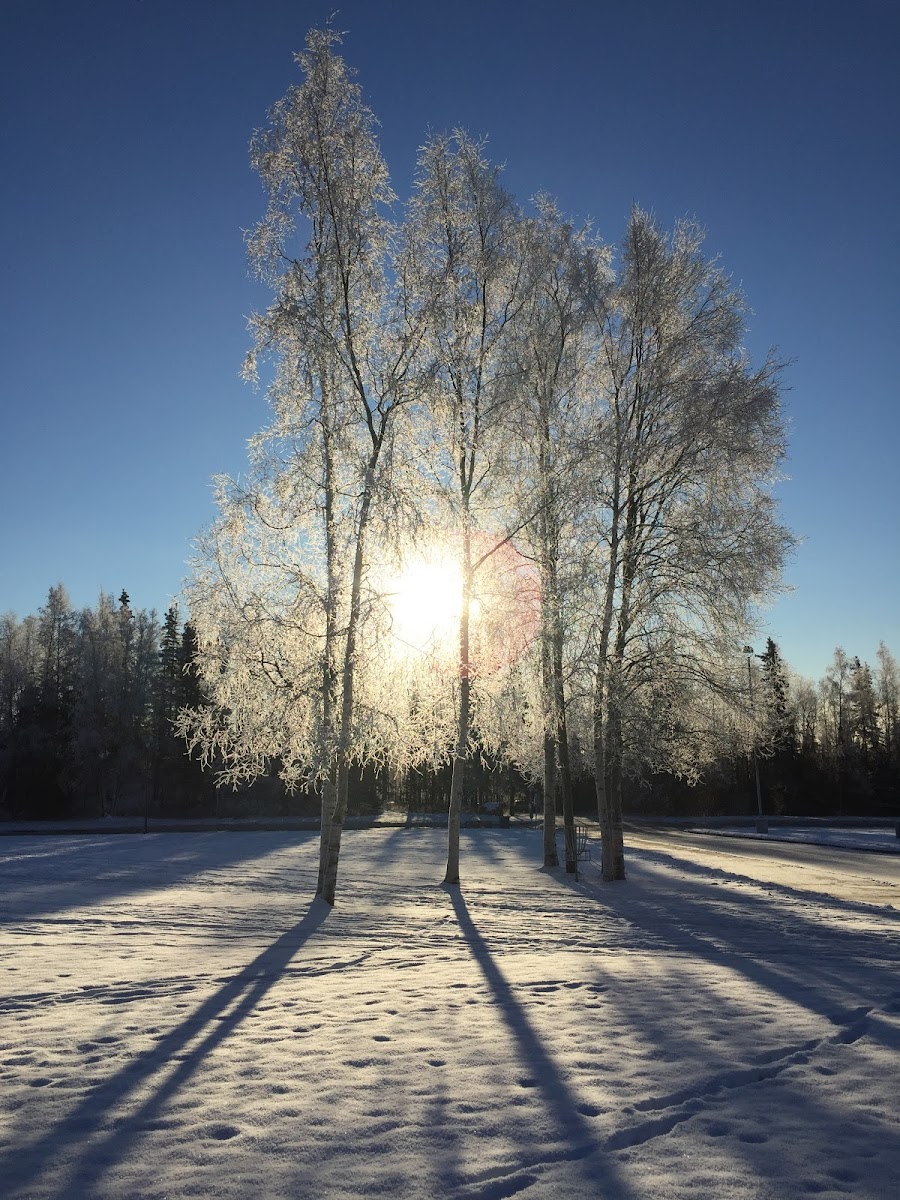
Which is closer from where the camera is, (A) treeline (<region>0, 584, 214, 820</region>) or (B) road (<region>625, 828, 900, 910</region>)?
(B) road (<region>625, 828, 900, 910</region>)

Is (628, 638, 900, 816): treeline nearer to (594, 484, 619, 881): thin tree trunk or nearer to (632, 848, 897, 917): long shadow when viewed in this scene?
(632, 848, 897, 917): long shadow

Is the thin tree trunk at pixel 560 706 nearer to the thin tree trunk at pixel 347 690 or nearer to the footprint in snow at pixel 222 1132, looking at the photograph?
the thin tree trunk at pixel 347 690

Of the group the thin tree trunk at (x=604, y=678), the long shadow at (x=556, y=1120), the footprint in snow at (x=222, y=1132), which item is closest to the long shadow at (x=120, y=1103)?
the footprint in snow at (x=222, y=1132)

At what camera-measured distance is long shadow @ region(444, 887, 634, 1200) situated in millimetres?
3463

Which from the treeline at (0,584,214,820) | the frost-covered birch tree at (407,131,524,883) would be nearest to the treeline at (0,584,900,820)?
the treeline at (0,584,214,820)

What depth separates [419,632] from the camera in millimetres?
13844

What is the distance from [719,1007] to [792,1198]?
305 centimetres

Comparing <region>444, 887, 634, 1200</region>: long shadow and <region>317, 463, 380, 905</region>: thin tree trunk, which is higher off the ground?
<region>317, 463, 380, 905</region>: thin tree trunk

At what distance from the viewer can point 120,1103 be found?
437 cm

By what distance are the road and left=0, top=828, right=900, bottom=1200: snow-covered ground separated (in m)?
5.41

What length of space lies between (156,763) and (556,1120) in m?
56.9

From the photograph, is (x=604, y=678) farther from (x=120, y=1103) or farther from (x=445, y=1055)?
(x=120, y=1103)

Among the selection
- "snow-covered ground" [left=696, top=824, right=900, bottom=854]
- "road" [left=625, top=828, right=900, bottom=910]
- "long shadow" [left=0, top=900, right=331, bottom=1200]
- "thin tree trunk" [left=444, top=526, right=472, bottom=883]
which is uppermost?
"thin tree trunk" [left=444, top=526, right=472, bottom=883]

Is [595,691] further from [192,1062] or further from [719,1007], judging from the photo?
[192,1062]
